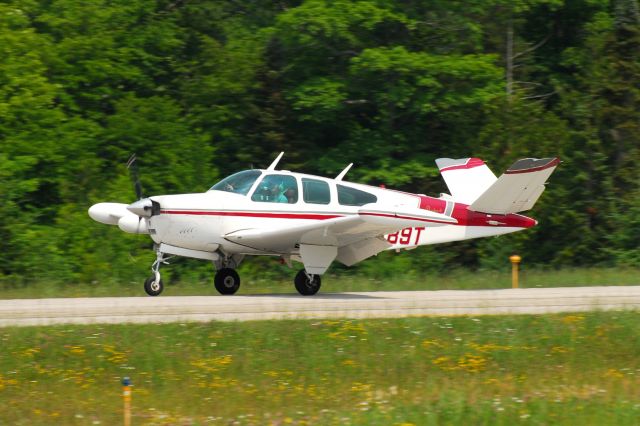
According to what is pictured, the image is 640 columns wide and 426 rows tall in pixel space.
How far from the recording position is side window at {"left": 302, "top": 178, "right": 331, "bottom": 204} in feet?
59.1

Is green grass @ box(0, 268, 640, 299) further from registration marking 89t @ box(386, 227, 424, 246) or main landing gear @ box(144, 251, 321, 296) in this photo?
registration marking 89t @ box(386, 227, 424, 246)

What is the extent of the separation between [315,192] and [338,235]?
0.92 metres

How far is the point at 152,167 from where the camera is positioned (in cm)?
3009

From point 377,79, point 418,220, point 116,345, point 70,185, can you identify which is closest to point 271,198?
point 418,220

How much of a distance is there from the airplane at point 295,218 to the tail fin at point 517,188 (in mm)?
17

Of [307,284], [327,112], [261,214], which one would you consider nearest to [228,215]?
[261,214]

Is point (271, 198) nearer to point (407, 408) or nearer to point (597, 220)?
point (407, 408)

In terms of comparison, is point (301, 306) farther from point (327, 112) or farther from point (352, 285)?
point (327, 112)

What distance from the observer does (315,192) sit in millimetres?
18078

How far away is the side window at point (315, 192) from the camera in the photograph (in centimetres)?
1802

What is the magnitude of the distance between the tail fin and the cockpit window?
13.7 ft

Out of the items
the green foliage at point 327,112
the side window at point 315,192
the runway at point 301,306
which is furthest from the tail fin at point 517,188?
the green foliage at point 327,112

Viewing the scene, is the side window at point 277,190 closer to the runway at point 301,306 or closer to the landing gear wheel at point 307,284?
the landing gear wheel at point 307,284

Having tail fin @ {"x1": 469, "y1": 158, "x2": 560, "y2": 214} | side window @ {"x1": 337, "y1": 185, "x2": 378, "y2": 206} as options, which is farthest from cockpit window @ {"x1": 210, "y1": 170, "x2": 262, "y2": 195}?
tail fin @ {"x1": 469, "y1": 158, "x2": 560, "y2": 214}
